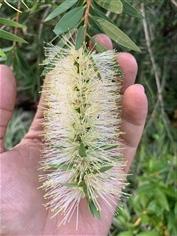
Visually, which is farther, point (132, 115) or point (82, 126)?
point (132, 115)

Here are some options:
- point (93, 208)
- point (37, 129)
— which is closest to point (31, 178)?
point (37, 129)

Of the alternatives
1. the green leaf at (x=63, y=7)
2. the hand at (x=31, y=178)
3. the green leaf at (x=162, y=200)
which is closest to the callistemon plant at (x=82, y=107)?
the green leaf at (x=63, y=7)

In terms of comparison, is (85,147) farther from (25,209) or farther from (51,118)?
(25,209)

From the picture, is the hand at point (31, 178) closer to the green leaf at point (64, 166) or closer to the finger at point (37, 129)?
the finger at point (37, 129)

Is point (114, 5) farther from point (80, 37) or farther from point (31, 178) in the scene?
point (31, 178)

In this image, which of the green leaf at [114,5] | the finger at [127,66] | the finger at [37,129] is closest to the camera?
the green leaf at [114,5]
